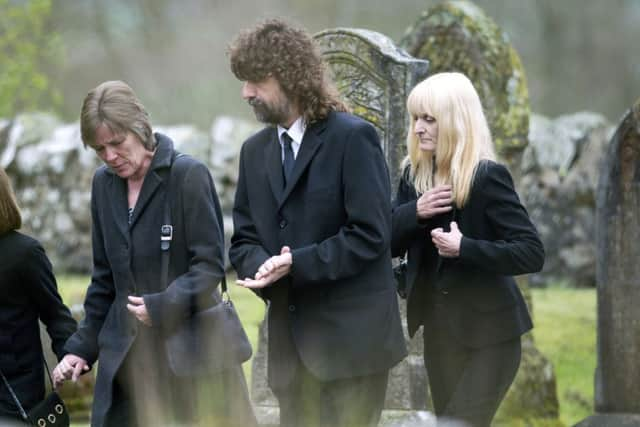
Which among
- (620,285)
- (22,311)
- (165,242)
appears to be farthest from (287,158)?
(620,285)

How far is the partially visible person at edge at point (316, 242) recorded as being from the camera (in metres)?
4.32

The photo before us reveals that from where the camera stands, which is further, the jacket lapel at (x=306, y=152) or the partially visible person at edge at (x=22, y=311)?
the partially visible person at edge at (x=22, y=311)

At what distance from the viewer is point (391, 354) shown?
438 cm

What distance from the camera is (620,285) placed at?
20.9ft

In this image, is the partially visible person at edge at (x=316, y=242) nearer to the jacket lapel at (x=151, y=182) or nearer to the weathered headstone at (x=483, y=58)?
the jacket lapel at (x=151, y=182)

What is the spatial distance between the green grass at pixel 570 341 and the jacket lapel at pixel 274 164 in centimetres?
453

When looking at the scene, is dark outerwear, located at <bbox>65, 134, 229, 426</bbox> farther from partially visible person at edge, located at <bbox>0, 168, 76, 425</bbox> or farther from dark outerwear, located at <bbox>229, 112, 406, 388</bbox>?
partially visible person at edge, located at <bbox>0, 168, 76, 425</bbox>

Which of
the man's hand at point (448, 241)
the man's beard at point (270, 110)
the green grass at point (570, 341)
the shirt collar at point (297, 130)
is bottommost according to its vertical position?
the green grass at point (570, 341)

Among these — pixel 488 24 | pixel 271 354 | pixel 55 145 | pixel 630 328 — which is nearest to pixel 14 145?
pixel 55 145

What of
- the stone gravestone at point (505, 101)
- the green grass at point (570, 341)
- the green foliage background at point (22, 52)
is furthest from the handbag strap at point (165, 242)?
the green foliage background at point (22, 52)

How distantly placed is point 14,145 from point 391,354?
11.3m

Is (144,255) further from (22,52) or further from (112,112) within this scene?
(22,52)

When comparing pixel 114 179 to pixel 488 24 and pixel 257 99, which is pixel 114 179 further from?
pixel 488 24

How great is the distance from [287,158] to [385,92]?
255cm
